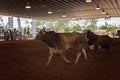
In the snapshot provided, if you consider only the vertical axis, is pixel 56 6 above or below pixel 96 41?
above

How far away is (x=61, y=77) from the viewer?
636cm

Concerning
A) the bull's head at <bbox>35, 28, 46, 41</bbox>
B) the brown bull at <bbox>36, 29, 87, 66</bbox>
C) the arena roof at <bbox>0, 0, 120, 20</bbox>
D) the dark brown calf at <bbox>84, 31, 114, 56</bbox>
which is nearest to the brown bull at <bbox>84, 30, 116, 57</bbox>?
the dark brown calf at <bbox>84, 31, 114, 56</bbox>

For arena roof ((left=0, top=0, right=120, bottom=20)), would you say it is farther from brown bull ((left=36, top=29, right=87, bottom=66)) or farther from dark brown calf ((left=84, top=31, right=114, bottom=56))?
brown bull ((left=36, top=29, right=87, bottom=66))

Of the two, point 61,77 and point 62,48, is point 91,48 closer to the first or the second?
point 62,48

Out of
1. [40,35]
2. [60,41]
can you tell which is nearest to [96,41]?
[60,41]

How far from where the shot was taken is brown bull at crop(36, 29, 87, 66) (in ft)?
25.3

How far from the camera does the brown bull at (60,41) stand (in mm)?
7716

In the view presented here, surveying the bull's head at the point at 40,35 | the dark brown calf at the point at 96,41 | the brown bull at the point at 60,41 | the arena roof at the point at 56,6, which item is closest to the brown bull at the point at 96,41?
the dark brown calf at the point at 96,41

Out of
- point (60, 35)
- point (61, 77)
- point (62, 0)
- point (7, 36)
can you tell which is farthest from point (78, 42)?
point (7, 36)

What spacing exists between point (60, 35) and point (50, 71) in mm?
1498

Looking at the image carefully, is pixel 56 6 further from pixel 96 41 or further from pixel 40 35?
pixel 40 35

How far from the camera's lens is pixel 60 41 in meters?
8.15

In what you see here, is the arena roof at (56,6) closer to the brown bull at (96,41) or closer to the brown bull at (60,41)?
the brown bull at (96,41)

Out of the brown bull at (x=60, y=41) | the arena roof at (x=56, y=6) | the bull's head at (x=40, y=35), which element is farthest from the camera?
the arena roof at (x=56, y=6)
